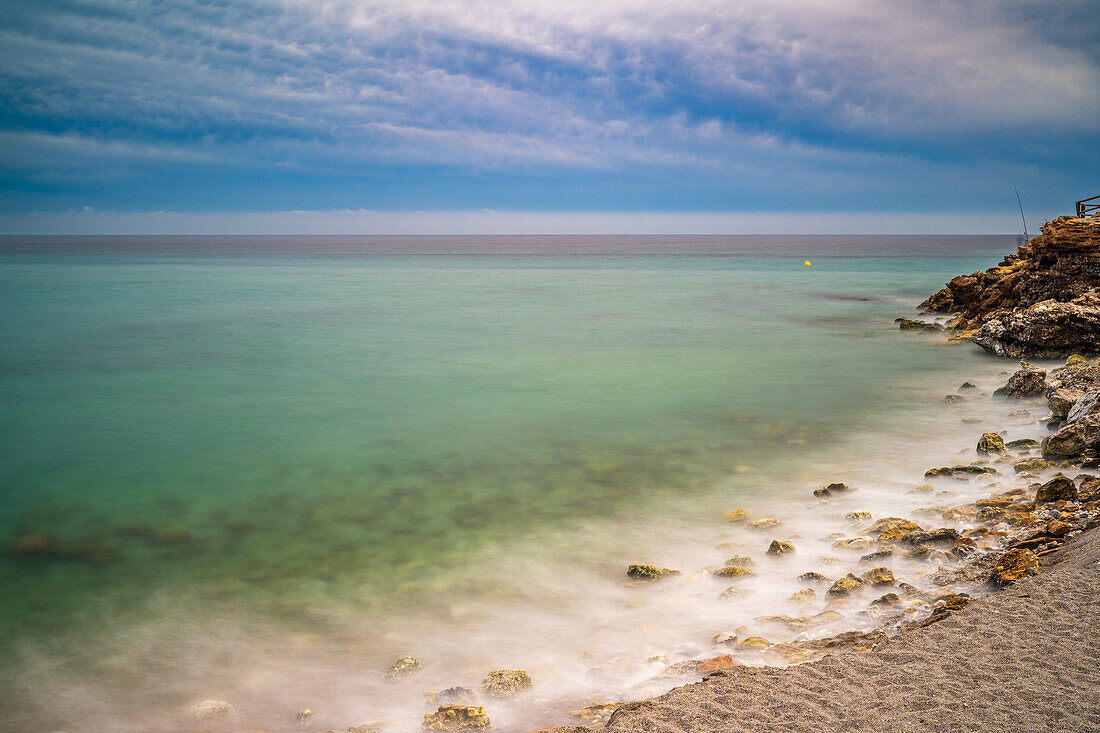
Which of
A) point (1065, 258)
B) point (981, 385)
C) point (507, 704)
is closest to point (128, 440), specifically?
point (507, 704)

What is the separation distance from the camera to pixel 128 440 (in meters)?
12.0

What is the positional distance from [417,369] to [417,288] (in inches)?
1182

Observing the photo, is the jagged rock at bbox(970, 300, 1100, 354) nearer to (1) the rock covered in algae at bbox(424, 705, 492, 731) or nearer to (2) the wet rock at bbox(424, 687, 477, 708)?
(2) the wet rock at bbox(424, 687, 477, 708)

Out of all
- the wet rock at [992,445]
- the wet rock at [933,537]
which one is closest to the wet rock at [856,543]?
the wet rock at [933,537]

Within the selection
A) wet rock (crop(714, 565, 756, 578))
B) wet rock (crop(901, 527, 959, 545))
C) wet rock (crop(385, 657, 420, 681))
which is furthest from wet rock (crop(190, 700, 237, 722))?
wet rock (crop(901, 527, 959, 545))

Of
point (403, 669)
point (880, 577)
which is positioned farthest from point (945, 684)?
point (403, 669)

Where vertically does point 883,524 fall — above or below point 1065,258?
below

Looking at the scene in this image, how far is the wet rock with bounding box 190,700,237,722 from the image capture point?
4.84 meters

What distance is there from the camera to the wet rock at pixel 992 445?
9.77 m

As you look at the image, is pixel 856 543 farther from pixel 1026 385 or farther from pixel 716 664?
pixel 1026 385

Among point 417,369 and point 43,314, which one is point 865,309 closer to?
point 417,369

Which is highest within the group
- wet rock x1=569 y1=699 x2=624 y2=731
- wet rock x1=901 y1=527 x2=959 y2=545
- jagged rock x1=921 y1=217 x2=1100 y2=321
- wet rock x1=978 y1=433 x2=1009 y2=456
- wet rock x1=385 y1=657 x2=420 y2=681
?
jagged rock x1=921 y1=217 x2=1100 y2=321

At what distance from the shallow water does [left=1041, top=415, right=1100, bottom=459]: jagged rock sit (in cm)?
145

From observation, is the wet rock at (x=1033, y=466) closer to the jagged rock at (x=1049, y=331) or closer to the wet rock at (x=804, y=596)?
the wet rock at (x=804, y=596)
